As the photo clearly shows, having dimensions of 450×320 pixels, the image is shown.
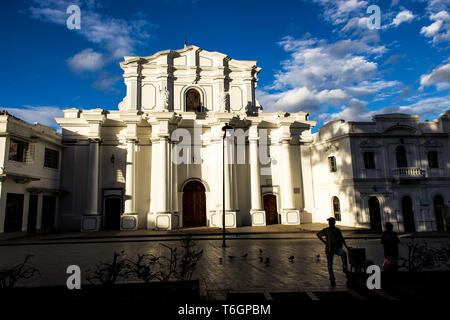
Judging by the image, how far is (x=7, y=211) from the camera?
60.0 ft

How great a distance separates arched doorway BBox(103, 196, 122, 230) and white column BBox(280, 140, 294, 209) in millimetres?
13680

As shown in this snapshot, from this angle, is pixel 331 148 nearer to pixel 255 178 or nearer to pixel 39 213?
pixel 255 178

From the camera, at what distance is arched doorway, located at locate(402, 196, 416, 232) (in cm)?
2217

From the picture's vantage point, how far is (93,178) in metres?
22.2

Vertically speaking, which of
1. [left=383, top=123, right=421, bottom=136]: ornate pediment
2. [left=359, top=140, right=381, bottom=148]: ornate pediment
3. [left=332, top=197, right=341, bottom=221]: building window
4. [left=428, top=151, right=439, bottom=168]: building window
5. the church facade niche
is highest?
the church facade niche

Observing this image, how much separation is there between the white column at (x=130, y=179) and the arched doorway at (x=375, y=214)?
18519 millimetres

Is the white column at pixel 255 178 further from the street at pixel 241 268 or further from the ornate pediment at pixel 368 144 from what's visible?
the street at pixel 241 268

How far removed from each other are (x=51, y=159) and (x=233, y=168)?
47.4ft

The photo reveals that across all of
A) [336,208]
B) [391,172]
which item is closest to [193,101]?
[336,208]

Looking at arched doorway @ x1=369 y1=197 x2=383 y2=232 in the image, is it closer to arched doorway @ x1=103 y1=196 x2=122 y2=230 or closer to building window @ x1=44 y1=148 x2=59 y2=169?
arched doorway @ x1=103 y1=196 x2=122 y2=230

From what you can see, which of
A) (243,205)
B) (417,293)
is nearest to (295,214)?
(243,205)

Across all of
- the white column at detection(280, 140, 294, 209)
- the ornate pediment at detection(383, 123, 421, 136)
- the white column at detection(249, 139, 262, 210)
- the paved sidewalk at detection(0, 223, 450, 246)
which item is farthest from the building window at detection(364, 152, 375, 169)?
the white column at detection(249, 139, 262, 210)

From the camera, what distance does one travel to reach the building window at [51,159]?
2175cm

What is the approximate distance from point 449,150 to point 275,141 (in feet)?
47.1
